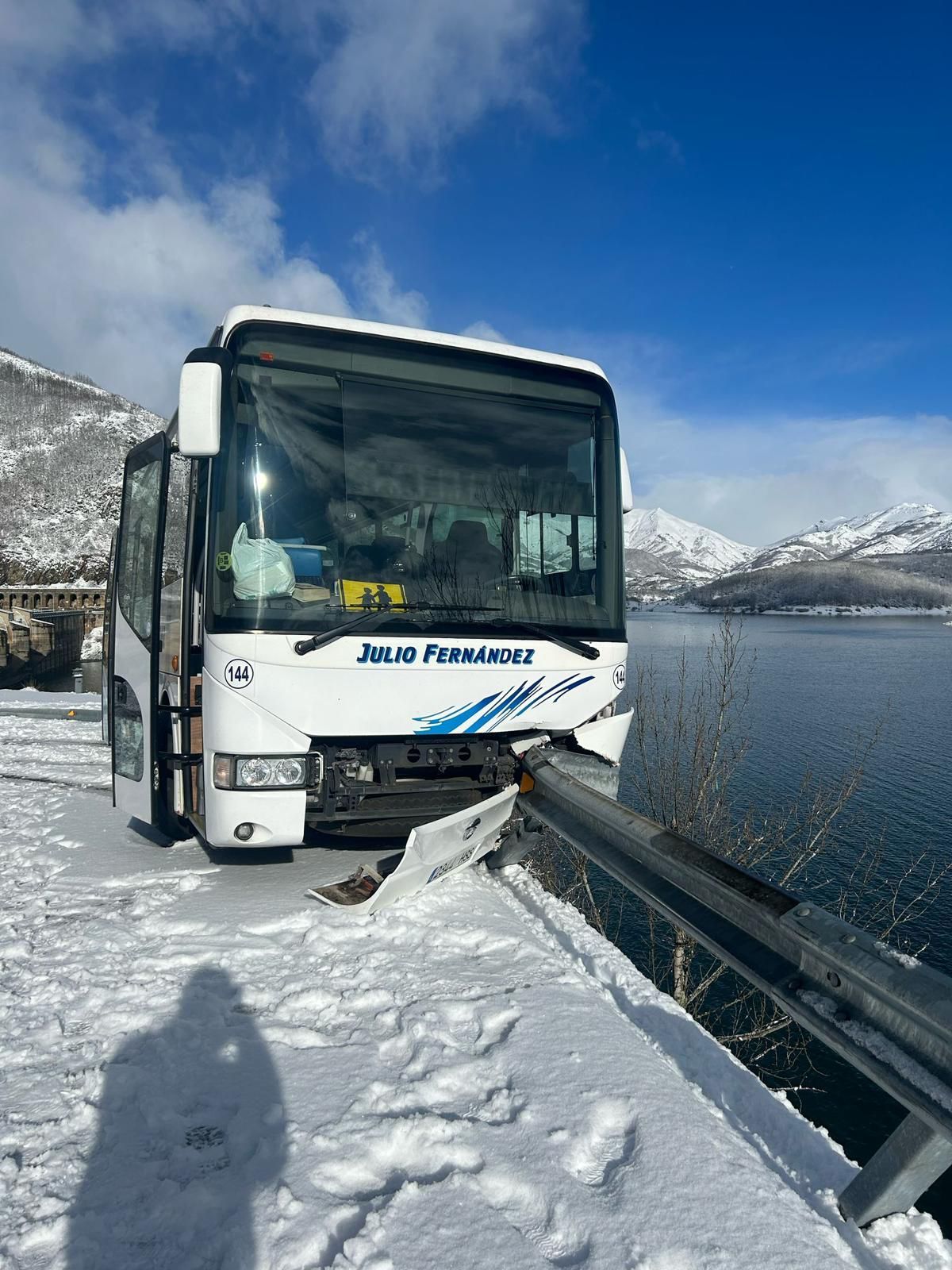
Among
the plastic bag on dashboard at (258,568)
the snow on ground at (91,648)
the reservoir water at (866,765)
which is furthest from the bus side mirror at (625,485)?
the snow on ground at (91,648)

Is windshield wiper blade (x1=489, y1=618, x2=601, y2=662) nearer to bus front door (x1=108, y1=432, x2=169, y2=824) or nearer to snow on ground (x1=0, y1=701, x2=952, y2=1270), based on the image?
snow on ground (x1=0, y1=701, x2=952, y2=1270)

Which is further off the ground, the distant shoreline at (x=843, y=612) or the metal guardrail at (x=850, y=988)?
the distant shoreline at (x=843, y=612)

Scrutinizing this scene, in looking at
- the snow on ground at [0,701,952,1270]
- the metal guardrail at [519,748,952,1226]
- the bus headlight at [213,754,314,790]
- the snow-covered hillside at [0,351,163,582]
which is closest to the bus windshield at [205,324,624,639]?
the bus headlight at [213,754,314,790]

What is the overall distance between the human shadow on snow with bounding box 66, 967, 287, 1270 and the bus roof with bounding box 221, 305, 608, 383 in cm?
341

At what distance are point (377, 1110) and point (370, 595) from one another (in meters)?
2.42

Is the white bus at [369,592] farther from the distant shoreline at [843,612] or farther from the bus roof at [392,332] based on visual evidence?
the distant shoreline at [843,612]

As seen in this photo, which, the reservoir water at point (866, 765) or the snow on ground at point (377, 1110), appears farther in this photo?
the reservoir water at point (866, 765)

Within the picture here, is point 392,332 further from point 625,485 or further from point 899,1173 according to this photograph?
point 899,1173

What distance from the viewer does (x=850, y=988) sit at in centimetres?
230

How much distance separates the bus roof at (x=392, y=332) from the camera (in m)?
4.21

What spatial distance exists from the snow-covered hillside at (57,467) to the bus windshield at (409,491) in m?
95.1

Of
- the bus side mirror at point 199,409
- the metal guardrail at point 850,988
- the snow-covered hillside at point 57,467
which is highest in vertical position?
the snow-covered hillside at point 57,467

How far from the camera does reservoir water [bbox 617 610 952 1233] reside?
34.0 feet

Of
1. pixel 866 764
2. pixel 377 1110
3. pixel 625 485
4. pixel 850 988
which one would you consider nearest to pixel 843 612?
pixel 866 764
